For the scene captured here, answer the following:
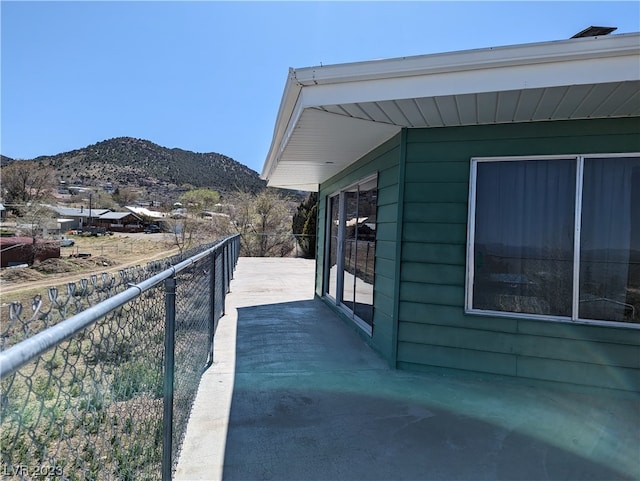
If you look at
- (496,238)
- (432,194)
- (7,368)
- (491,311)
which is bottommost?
(491,311)

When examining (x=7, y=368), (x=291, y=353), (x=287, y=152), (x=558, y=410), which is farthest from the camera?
(x=287, y=152)

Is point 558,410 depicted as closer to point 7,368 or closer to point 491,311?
point 491,311

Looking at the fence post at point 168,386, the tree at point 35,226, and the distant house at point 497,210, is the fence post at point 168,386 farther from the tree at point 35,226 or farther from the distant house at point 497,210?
the tree at point 35,226

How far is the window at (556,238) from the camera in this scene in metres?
3.50

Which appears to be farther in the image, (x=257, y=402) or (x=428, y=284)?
(x=428, y=284)

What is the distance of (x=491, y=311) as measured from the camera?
12.5ft

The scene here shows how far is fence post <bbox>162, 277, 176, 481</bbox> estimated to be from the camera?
1.97 meters

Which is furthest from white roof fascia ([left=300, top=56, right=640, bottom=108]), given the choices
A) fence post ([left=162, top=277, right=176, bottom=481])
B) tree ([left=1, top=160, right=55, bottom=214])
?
tree ([left=1, top=160, right=55, bottom=214])

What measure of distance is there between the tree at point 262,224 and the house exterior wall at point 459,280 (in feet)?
50.4

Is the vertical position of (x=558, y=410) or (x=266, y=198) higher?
(x=266, y=198)

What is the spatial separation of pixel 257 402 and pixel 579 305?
280cm

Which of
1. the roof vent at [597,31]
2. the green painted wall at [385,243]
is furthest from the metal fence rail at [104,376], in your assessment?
the roof vent at [597,31]

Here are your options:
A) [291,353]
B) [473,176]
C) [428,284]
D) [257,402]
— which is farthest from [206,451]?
[473,176]

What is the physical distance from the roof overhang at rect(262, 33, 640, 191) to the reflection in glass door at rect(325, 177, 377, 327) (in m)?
1.64
